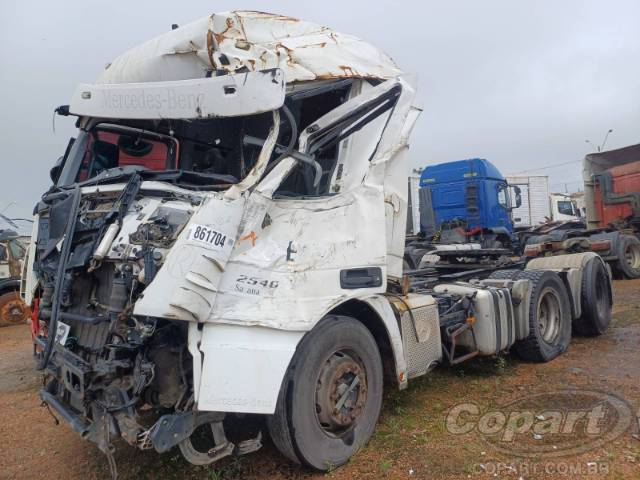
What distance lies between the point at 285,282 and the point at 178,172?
41.3 inches

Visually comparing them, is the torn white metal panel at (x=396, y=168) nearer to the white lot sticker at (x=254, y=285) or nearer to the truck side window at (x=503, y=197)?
the white lot sticker at (x=254, y=285)

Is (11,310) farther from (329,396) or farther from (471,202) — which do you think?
(329,396)

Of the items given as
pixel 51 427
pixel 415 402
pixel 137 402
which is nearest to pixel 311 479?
pixel 137 402

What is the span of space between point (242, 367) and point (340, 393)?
2.79ft

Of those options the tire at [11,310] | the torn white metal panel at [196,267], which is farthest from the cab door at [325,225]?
the tire at [11,310]

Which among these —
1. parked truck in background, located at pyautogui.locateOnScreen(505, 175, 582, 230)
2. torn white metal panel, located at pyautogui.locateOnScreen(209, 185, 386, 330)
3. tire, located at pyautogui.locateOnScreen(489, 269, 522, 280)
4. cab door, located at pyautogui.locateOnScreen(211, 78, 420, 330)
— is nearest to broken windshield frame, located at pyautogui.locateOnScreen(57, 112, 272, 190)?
cab door, located at pyautogui.locateOnScreen(211, 78, 420, 330)

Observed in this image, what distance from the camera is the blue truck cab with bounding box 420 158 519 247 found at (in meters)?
11.6

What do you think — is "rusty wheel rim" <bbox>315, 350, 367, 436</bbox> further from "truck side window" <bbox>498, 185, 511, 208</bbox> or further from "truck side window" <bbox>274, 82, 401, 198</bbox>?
"truck side window" <bbox>498, 185, 511, 208</bbox>

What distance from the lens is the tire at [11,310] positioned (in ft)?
37.6

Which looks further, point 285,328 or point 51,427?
point 51,427

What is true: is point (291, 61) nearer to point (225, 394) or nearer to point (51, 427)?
point (225, 394)

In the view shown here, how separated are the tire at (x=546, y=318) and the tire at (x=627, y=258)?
24.4 feet

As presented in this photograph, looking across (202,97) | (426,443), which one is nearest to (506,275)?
(426,443)

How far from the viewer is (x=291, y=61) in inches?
147
